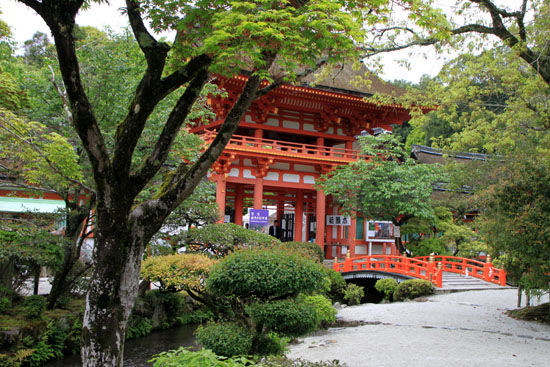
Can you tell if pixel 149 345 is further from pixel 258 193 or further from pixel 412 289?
pixel 258 193

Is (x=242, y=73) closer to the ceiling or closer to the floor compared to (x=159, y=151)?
closer to the ceiling

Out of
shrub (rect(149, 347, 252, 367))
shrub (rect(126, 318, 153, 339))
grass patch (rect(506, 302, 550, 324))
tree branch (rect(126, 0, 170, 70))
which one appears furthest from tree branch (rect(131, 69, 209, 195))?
grass patch (rect(506, 302, 550, 324))

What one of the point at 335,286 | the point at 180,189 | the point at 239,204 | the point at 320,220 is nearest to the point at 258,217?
the point at 335,286

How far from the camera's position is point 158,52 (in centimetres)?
415

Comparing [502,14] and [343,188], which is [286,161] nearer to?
[343,188]

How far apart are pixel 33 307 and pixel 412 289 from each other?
437 inches

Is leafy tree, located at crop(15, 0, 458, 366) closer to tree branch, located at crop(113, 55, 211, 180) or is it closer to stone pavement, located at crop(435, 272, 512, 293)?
tree branch, located at crop(113, 55, 211, 180)

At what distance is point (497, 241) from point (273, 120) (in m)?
12.7

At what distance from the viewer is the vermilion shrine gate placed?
1825cm

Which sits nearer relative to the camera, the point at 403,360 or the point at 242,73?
the point at 403,360

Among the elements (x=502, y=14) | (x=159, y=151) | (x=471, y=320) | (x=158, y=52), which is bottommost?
(x=471, y=320)

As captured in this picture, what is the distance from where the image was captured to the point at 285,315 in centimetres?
621

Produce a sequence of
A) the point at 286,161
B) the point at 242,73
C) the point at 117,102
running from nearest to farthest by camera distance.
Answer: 1. the point at 117,102
2. the point at 242,73
3. the point at 286,161

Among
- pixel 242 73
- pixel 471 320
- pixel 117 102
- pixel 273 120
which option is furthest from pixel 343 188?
pixel 117 102
